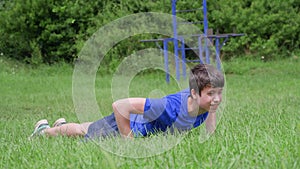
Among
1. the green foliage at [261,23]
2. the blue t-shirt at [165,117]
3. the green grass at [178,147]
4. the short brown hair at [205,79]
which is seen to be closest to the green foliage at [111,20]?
the green foliage at [261,23]

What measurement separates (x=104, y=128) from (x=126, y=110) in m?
0.47

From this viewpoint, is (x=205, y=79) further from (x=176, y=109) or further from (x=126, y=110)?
(x=126, y=110)

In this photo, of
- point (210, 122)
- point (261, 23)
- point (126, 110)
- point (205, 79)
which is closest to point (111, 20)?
point (261, 23)

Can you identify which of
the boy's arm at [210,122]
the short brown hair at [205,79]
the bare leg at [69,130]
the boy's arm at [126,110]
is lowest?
the bare leg at [69,130]

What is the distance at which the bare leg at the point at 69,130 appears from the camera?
4566 mm

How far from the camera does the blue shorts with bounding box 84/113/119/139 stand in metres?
4.28

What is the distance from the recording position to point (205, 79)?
12.6ft

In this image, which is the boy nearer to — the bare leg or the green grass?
the green grass

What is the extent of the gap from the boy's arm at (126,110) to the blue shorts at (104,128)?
0.20m

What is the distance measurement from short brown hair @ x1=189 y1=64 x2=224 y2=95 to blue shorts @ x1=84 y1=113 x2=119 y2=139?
2.37ft

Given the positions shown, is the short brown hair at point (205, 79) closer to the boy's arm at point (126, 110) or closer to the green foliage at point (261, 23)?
the boy's arm at point (126, 110)

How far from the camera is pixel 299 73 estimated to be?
13.2m

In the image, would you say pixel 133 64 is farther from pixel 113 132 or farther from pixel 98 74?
pixel 113 132

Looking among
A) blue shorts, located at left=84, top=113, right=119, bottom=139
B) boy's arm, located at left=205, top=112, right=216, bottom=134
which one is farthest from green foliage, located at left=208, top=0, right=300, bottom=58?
boy's arm, located at left=205, top=112, right=216, bottom=134
